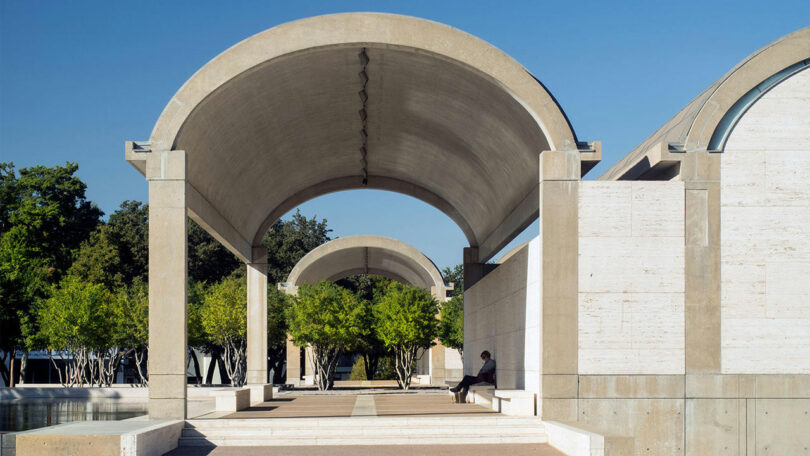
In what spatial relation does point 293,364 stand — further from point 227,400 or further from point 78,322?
point 227,400

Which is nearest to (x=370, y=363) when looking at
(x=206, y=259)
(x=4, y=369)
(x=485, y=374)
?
(x=206, y=259)

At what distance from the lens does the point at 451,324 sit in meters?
48.1

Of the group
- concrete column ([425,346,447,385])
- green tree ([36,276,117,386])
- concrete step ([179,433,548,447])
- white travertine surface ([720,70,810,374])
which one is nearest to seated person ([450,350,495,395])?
concrete step ([179,433,548,447])

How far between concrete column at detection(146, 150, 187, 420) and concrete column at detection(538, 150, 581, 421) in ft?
22.1

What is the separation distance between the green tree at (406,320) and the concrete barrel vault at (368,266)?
11.1ft

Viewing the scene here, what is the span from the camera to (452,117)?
2103 centimetres

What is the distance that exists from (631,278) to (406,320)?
24.0 meters

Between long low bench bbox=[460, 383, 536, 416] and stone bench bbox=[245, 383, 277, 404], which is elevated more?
long low bench bbox=[460, 383, 536, 416]

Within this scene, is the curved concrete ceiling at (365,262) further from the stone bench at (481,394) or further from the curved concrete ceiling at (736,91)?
the curved concrete ceiling at (736,91)

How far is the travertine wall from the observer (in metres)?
18.8

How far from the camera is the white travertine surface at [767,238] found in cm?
1636

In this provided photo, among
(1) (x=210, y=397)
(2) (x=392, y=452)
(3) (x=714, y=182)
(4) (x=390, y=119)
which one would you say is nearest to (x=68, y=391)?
(1) (x=210, y=397)

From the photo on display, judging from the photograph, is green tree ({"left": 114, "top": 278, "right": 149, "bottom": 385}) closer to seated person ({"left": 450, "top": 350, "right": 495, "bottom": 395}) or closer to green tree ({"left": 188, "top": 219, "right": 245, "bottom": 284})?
green tree ({"left": 188, "top": 219, "right": 245, "bottom": 284})

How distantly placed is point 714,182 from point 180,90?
10175 mm
